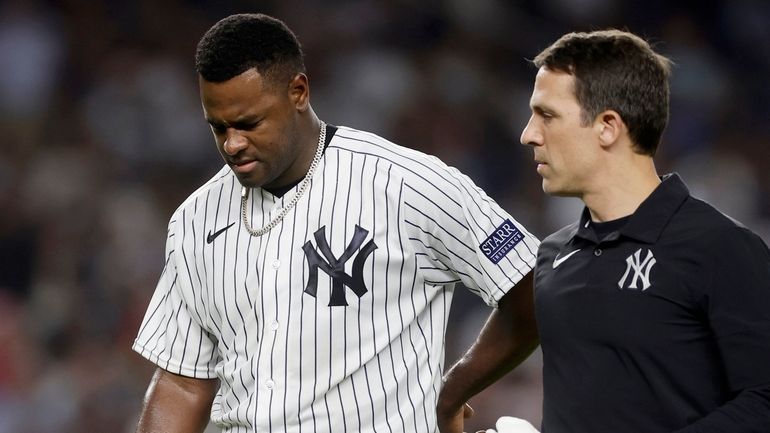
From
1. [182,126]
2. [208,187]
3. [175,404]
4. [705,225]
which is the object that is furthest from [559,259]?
[182,126]

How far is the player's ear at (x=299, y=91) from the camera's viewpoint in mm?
2670

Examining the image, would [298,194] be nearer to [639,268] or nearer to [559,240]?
[559,240]

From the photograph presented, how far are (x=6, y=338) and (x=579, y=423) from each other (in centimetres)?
460

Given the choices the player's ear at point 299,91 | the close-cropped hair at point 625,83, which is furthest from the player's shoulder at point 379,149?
the close-cropped hair at point 625,83

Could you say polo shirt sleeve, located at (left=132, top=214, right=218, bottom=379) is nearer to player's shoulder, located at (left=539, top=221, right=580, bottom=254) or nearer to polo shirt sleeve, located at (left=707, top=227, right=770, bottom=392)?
player's shoulder, located at (left=539, top=221, right=580, bottom=254)

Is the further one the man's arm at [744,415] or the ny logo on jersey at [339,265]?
the ny logo on jersey at [339,265]

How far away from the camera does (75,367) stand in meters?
6.15

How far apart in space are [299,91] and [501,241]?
580 millimetres

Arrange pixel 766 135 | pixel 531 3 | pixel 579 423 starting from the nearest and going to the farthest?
pixel 579 423 < pixel 766 135 < pixel 531 3

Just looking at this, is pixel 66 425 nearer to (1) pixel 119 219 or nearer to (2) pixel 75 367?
(2) pixel 75 367

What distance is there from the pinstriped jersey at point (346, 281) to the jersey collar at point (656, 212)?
536mm

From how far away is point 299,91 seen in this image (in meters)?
2.69

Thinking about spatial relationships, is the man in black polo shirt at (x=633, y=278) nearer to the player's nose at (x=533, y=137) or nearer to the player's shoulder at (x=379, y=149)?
Result: the player's nose at (x=533, y=137)

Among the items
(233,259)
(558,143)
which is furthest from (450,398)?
(558,143)
